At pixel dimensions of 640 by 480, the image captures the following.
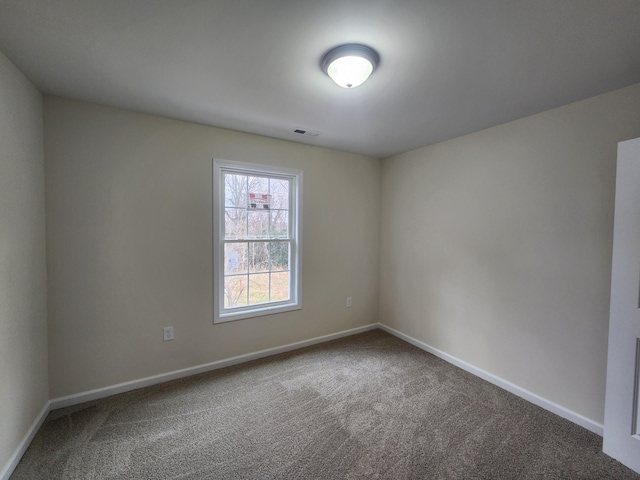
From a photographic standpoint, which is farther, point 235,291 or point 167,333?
point 235,291

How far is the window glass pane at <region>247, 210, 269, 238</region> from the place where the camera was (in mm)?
2945

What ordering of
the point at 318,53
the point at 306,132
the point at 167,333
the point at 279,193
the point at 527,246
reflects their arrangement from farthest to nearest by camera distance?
the point at 279,193, the point at 306,132, the point at 167,333, the point at 527,246, the point at 318,53

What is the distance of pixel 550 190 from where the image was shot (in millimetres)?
2139

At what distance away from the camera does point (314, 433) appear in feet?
6.14

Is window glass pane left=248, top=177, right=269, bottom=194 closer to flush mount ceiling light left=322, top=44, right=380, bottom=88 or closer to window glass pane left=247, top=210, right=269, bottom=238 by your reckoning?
window glass pane left=247, top=210, right=269, bottom=238

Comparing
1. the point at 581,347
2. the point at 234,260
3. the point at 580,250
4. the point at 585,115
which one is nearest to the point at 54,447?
the point at 234,260

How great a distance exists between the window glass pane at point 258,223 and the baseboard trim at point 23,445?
2.04 m

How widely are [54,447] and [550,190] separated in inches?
154

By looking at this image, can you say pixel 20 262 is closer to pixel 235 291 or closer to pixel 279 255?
pixel 235 291

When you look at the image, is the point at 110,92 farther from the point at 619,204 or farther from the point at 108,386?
the point at 619,204

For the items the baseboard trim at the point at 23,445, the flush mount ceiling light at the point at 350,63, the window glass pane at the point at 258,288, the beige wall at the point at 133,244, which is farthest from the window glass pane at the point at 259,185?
the baseboard trim at the point at 23,445

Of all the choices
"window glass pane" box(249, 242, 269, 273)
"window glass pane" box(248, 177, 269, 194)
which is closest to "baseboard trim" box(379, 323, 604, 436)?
"window glass pane" box(249, 242, 269, 273)

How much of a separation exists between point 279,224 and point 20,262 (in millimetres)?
2025

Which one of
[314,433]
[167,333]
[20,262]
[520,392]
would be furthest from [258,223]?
[520,392]
